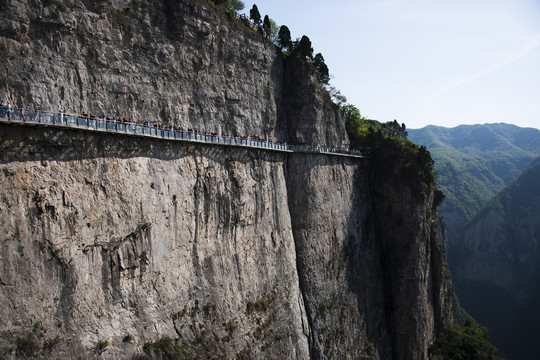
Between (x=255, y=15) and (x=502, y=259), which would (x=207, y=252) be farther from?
(x=502, y=259)

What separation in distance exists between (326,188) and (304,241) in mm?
6202

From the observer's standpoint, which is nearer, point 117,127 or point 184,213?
point 117,127

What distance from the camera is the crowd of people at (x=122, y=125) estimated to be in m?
17.6

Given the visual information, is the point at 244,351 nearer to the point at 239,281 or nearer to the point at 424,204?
the point at 239,281

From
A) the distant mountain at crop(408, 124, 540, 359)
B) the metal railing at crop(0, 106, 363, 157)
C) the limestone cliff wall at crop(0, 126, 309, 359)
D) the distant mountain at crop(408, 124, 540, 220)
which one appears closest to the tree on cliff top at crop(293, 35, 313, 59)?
the metal railing at crop(0, 106, 363, 157)

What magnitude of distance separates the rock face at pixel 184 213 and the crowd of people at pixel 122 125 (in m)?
0.61

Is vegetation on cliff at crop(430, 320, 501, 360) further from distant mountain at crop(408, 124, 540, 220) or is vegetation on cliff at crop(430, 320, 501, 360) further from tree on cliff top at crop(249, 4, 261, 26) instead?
distant mountain at crop(408, 124, 540, 220)

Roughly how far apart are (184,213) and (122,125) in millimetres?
7021

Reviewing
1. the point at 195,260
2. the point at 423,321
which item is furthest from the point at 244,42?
the point at 423,321

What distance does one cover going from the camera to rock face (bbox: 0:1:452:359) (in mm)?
18234

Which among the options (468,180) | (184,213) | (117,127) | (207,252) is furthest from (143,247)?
(468,180)

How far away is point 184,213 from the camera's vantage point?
971 inches

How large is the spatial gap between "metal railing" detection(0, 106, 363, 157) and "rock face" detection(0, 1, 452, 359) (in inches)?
23.7

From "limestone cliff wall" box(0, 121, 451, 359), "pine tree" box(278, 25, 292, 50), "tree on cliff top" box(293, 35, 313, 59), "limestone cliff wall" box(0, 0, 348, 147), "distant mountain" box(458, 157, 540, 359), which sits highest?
"pine tree" box(278, 25, 292, 50)
